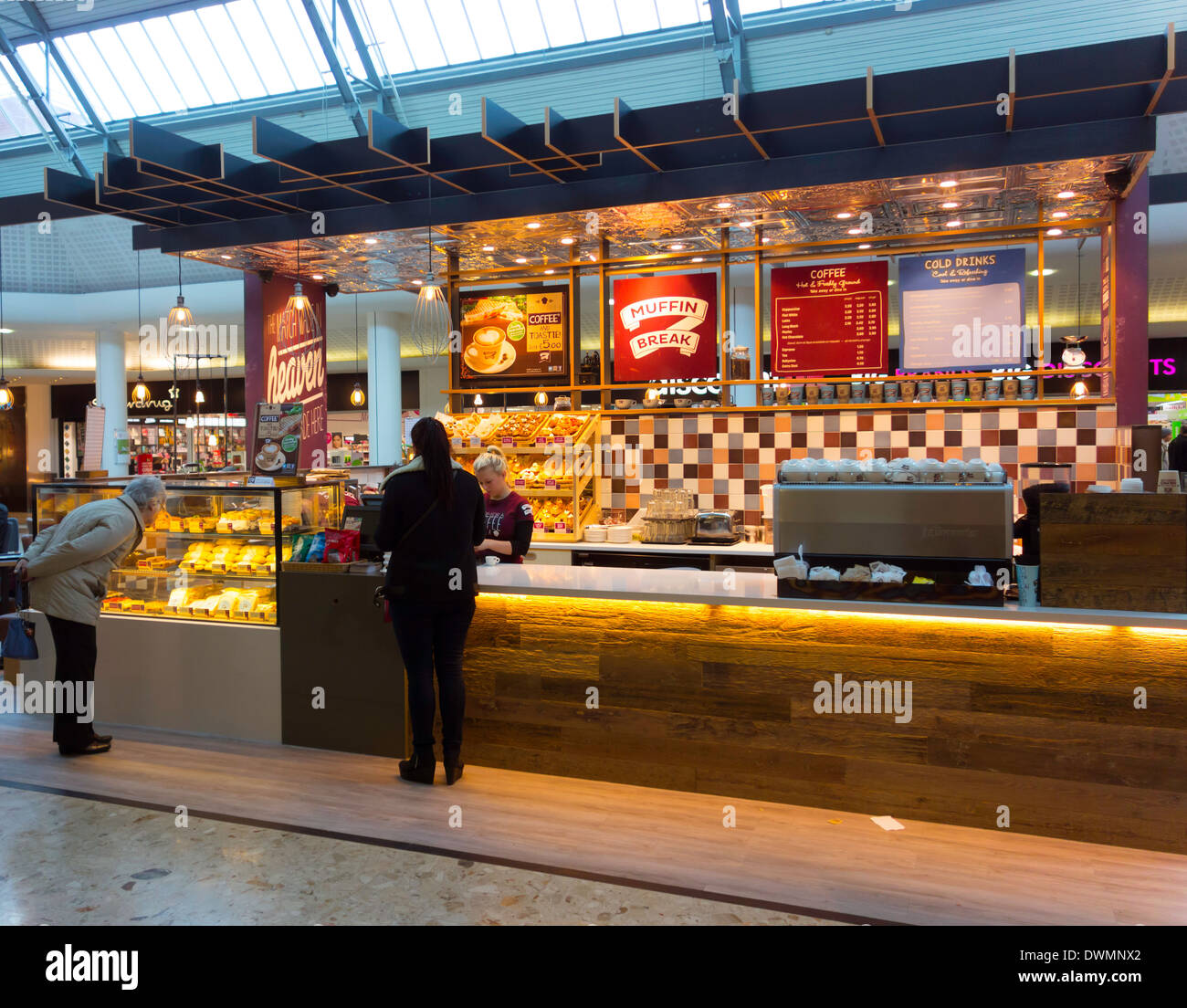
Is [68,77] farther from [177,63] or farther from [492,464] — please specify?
[492,464]

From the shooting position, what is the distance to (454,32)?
9797 millimetres

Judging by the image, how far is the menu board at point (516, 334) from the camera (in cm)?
703

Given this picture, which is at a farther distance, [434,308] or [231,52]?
[231,52]

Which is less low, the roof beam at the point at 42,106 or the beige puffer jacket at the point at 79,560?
the roof beam at the point at 42,106

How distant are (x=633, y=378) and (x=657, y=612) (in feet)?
10.4

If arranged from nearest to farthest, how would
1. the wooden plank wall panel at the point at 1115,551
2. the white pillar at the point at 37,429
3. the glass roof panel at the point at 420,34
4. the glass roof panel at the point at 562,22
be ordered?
the wooden plank wall panel at the point at 1115,551, the glass roof panel at the point at 562,22, the glass roof panel at the point at 420,34, the white pillar at the point at 37,429

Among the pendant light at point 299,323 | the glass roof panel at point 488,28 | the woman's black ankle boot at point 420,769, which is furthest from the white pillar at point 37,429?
the woman's black ankle boot at point 420,769

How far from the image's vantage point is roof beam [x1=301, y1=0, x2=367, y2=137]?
948 cm

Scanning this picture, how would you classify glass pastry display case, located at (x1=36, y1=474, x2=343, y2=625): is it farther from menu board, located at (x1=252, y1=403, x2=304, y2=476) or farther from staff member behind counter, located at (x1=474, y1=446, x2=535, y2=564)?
staff member behind counter, located at (x1=474, y1=446, x2=535, y2=564)

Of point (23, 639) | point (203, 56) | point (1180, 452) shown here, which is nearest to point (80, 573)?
point (23, 639)

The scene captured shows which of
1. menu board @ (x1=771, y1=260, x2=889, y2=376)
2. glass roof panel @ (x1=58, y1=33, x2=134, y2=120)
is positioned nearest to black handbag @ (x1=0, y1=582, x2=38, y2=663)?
menu board @ (x1=771, y1=260, x2=889, y2=376)

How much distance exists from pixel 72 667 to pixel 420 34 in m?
8.02

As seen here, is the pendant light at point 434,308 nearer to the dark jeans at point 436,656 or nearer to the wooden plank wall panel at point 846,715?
the dark jeans at point 436,656

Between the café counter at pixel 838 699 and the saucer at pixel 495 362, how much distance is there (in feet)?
9.88
